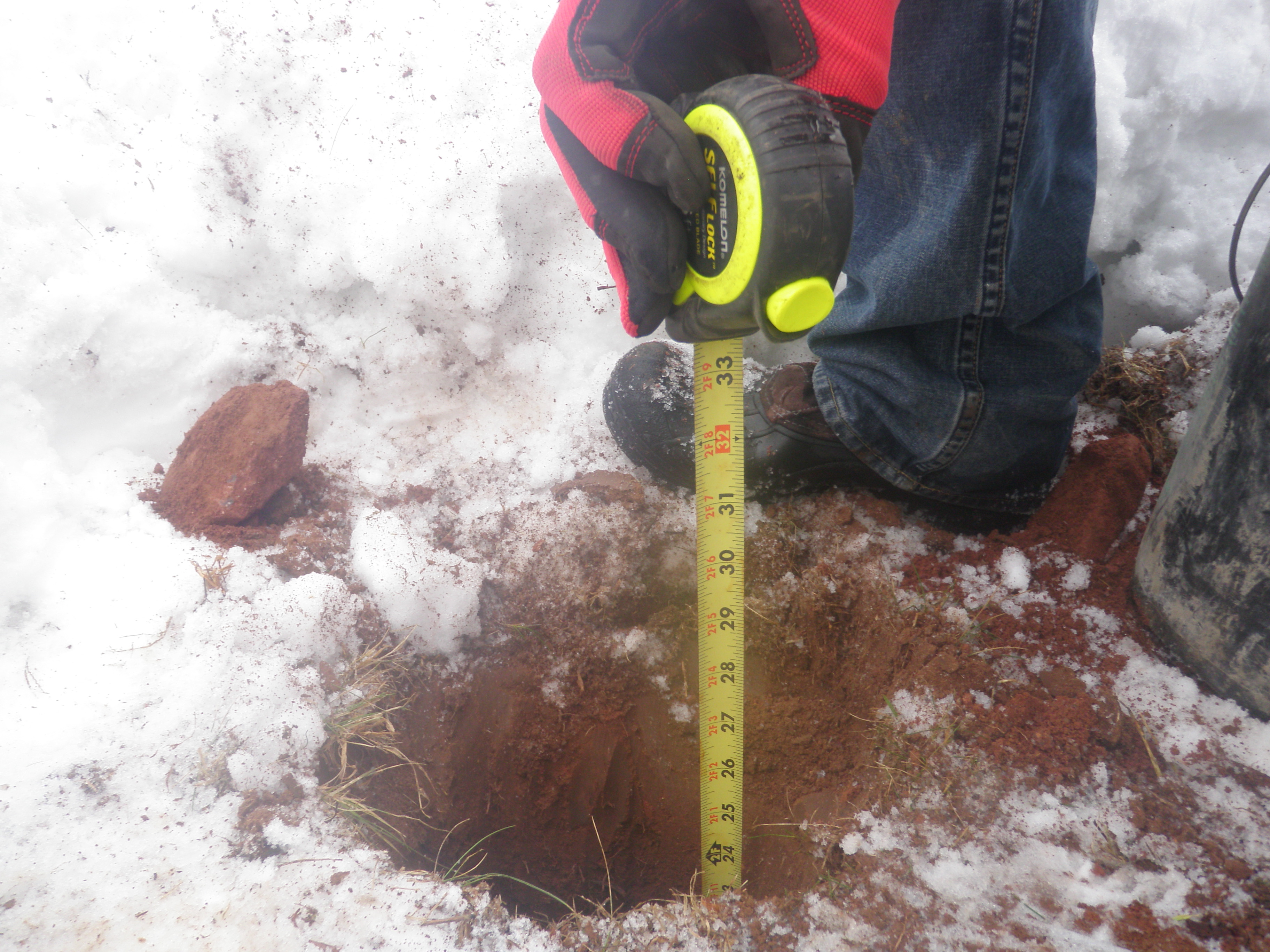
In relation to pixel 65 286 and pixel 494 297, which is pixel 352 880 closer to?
pixel 494 297

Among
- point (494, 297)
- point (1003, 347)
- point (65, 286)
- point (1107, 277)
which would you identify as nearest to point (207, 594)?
point (65, 286)

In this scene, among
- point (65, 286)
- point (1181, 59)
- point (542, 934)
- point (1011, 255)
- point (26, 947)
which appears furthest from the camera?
point (1181, 59)

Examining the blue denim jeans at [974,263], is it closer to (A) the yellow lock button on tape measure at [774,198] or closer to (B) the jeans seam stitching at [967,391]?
(B) the jeans seam stitching at [967,391]

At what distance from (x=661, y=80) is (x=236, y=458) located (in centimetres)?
146

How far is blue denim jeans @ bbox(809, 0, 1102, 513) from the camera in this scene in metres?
1.24

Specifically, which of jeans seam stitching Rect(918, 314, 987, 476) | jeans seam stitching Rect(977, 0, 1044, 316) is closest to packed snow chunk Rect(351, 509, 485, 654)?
jeans seam stitching Rect(918, 314, 987, 476)

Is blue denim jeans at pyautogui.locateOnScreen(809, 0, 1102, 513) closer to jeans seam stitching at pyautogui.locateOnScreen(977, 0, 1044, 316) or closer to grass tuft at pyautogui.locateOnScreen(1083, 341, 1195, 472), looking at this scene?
jeans seam stitching at pyautogui.locateOnScreen(977, 0, 1044, 316)

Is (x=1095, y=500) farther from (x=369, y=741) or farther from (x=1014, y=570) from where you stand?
(x=369, y=741)

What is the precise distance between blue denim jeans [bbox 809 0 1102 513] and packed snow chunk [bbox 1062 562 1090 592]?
20 cm

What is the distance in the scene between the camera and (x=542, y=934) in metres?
1.17

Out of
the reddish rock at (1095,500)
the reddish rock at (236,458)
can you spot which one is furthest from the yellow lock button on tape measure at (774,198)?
the reddish rock at (236,458)

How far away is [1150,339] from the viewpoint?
1903mm

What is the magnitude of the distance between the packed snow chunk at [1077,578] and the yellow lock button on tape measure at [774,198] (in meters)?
1.12

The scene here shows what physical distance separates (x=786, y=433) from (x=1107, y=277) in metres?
1.27
